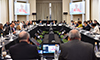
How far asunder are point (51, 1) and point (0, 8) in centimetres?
1003

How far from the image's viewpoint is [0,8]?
1487 cm

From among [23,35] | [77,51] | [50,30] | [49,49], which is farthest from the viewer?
[50,30]

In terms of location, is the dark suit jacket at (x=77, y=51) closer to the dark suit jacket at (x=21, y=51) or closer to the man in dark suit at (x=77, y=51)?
the man in dark suit at (x=77, y=51)

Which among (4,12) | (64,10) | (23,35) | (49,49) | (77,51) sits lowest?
(49,49)

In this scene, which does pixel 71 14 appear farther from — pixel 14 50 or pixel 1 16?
pixel 14 50

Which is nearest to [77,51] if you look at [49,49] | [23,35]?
[23,35]

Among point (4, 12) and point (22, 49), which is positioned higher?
point (4, 12)

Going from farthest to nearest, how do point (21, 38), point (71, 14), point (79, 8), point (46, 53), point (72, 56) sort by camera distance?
point (71, 14)
point (79, 8)
point (46, 53)
point (21, 38)
point (72, 56)

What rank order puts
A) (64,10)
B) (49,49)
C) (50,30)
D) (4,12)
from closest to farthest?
1. (49,49)
2. (50,30)
3. (4,12)
4. (64,10)

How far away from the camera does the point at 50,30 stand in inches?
387

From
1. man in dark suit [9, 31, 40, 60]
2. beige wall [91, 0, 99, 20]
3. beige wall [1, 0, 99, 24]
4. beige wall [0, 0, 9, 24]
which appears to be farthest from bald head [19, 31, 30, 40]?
beige wall [91, 0, 99, 20]

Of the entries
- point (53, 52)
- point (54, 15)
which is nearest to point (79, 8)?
point (54, 15)

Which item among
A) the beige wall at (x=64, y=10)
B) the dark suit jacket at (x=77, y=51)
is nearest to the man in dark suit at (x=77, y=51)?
the dark suit jacket at (x=77, y=51)

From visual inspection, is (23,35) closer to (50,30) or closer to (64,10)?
(50,30)
